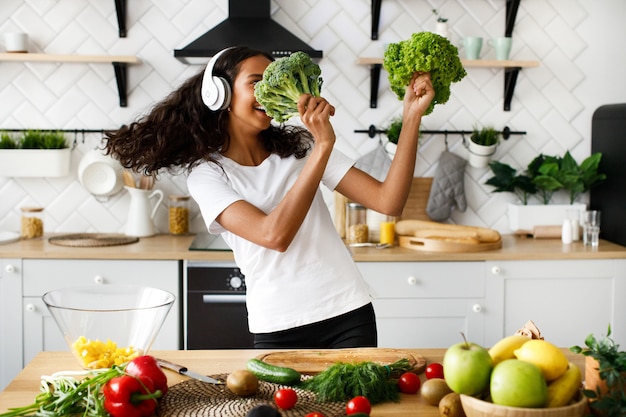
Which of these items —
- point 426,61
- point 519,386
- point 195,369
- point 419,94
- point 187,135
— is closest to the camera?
point 519,386

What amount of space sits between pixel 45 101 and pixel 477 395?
312 centimetres

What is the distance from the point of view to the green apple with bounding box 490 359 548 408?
51.3 inches

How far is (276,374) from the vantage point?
170 centimetres

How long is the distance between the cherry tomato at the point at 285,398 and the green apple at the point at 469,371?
0.34 m

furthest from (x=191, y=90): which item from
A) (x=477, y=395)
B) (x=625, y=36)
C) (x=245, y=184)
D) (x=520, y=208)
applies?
(x=625, y=36)

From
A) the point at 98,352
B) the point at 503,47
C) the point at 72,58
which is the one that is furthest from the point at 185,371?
the point at 503,47

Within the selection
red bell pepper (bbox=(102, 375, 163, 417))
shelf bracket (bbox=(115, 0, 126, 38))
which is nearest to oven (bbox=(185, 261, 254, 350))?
shelf bracket (bbox=(115, 0, 126, 38))

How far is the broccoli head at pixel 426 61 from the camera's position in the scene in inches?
76.7

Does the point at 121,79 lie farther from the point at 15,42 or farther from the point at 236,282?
the point at 236,282

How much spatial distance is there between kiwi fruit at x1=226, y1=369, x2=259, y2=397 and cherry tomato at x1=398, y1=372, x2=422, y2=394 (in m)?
0.31

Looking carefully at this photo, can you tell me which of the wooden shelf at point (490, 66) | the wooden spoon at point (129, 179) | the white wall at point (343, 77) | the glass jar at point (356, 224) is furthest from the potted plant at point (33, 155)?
the wooden shelf at point (490, 66)

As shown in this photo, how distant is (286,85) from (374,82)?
2052 millimetres

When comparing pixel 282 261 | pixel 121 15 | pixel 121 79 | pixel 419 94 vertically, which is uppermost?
pixel 121 15

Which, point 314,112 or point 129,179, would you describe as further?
point 129,179
